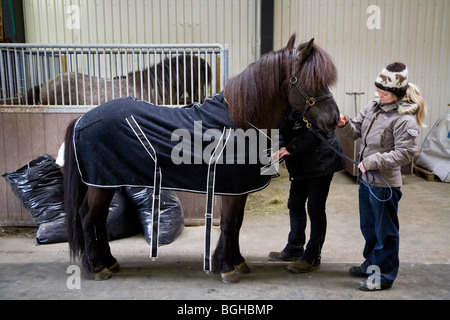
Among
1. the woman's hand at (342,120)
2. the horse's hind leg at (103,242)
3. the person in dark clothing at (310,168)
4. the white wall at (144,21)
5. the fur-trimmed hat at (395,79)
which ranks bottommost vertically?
the horse's hind leg at (103,242)

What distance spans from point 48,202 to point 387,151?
99.1 inches

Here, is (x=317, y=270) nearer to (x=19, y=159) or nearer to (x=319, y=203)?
(x=319, y=203)

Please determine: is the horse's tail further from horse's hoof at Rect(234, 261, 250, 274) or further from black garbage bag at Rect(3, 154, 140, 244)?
horse's hoof at Rect(234, 261, 250, 274)

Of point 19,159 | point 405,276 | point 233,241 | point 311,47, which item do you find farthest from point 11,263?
point 405,276

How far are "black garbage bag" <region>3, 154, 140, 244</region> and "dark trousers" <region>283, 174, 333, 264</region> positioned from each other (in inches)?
52.5

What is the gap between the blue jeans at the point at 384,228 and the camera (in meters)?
2.26

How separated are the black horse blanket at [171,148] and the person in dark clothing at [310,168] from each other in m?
0.19

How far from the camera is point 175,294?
2287 mm

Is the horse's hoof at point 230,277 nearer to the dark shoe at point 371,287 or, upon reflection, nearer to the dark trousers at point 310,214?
the dark trousers at point 310,214

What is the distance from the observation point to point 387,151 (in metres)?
2.27

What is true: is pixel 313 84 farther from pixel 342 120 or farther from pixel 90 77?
pixel 90 77

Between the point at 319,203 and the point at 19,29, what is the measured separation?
15.9 feet

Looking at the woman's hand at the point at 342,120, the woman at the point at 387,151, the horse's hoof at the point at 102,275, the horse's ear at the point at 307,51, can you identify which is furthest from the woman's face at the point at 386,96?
the horse's hoof at the point at 102,275

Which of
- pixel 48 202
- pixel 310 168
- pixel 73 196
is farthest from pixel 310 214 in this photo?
pixel 48 202
